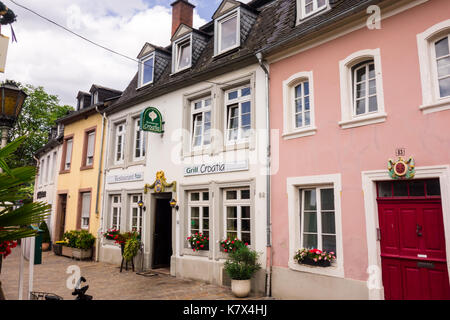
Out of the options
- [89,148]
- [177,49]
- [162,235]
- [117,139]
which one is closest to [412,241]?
[162,235]

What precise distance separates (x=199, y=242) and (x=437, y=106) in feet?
22.1

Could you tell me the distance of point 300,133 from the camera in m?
8.21

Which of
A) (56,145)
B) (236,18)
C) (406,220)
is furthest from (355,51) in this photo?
(56,145)

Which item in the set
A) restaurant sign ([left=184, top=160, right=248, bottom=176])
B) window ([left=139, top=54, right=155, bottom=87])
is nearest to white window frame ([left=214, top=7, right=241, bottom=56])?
restaurant sign ([left=184, top=160, right=248, bottom=176])

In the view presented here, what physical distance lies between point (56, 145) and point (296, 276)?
16792 millimetres

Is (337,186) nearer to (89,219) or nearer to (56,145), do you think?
(89,219)

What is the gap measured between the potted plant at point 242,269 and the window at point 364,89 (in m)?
4.03

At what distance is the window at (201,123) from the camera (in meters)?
10.9

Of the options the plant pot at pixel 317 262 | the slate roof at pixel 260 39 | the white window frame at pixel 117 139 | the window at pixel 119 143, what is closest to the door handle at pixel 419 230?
the plant pot at pixel 317 262

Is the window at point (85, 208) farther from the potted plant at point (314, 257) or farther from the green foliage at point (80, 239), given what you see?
the potted plant at point (314, 257)

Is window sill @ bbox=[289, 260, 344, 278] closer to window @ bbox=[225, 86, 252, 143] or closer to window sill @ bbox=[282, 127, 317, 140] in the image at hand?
window sill @ bbox=[282, 127, 317, 140]

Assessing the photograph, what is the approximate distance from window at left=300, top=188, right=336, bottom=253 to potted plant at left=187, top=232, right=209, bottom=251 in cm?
309

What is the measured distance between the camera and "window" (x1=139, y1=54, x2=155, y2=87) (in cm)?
1373

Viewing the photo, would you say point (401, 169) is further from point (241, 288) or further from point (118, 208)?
point (118, 208)
